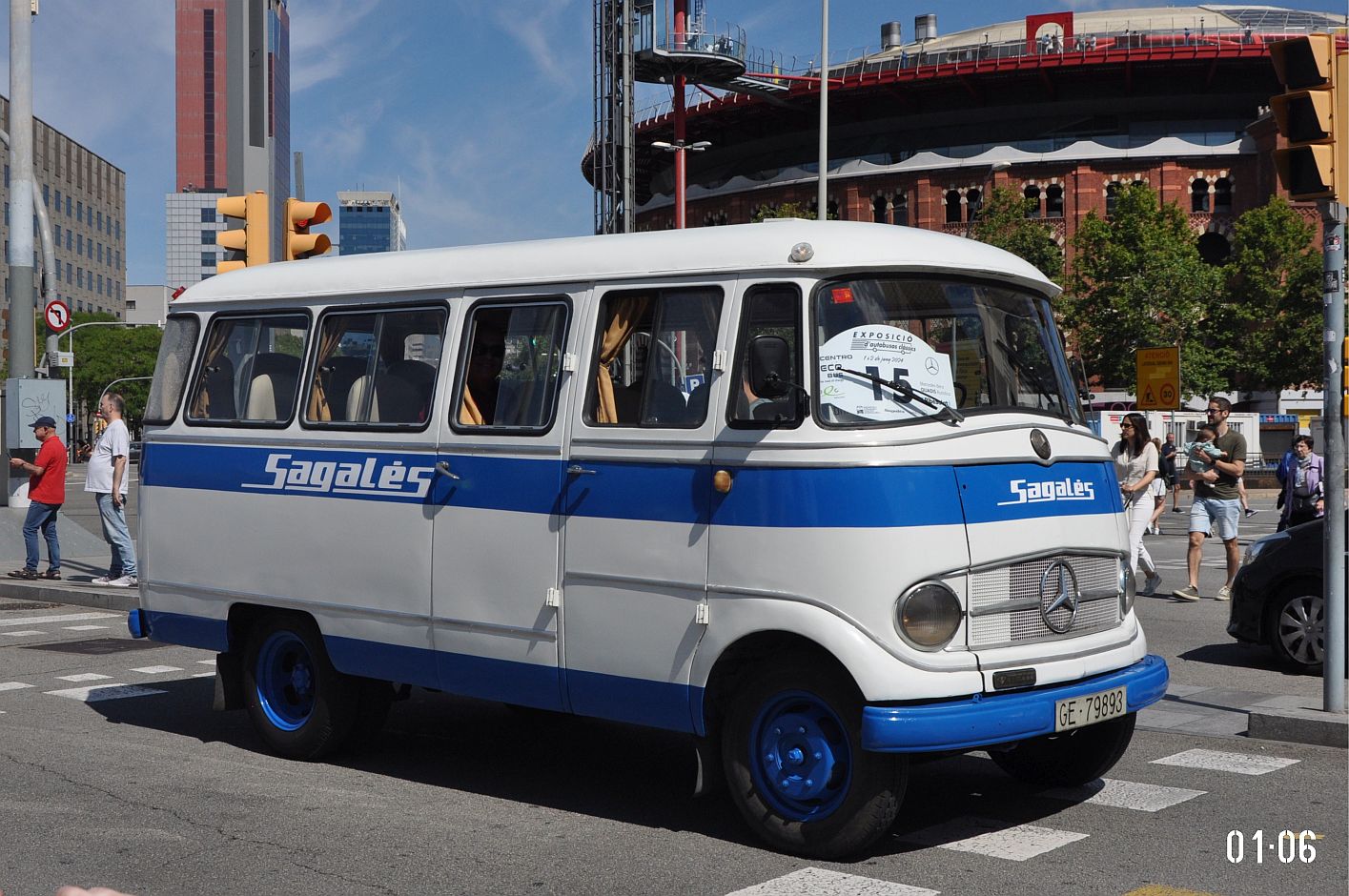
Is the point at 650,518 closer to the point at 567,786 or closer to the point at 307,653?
the point at 567,786

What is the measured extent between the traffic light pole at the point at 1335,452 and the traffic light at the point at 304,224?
791 centimetres

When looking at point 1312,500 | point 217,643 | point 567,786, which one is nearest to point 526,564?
point 567,786

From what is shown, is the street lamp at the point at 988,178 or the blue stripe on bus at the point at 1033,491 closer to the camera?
the blue stripe on bus at the point at 1033,491

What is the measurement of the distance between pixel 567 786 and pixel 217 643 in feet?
7.36

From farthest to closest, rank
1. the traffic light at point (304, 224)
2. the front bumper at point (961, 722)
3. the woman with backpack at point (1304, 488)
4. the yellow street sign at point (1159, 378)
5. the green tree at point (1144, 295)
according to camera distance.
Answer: the green tree at point (1144, 295)
the yellow street sign at point (1159, 378)
the woman with backpack at point (1304, 488)
the traffic light at point (304, 224)
the front bumper at point (961, 722)

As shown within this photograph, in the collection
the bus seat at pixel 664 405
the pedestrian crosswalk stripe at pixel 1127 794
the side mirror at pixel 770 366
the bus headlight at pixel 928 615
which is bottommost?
the pedestrian crosswalk stripe at pixel 1127 794

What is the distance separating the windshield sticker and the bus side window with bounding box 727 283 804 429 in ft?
0.39

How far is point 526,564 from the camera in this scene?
643 cm

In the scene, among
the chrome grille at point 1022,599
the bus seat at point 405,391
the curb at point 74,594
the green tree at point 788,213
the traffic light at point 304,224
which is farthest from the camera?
the green tree at point 788,213

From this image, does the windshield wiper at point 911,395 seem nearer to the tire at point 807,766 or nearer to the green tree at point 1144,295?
the tire at point 807,766

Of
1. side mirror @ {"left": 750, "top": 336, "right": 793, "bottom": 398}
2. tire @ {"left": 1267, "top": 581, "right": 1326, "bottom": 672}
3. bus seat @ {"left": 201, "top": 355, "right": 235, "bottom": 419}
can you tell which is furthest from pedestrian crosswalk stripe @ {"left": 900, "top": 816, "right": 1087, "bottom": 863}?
tire @ {"left": 1267, "top": 581, "right": 1326, "bottom": 672}

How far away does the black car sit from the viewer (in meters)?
10.3

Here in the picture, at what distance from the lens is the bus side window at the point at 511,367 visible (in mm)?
6523
